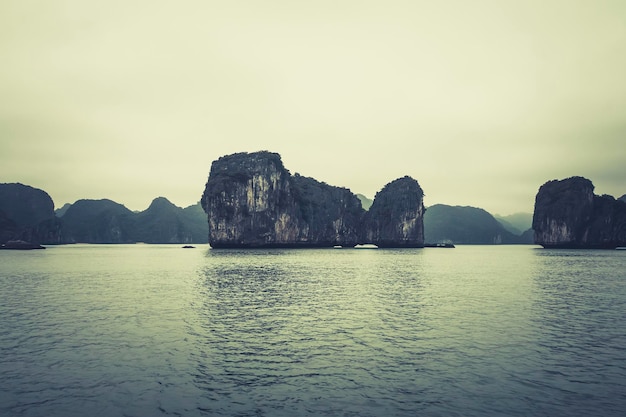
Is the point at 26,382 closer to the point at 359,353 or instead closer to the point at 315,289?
the point at 359,353

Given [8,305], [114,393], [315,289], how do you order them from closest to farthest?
[114,393] → [8,305] → [315,289]

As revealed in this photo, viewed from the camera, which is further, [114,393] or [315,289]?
[315,289]

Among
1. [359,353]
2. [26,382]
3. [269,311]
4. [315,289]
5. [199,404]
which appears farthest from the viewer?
[315,289]

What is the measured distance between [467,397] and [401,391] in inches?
107

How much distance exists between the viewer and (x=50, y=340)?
26.3 meters

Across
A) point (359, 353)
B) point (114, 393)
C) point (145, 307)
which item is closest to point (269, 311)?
point (145, 307)

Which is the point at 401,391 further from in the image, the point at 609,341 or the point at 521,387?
the point at 609,341

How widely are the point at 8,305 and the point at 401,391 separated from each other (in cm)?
4249

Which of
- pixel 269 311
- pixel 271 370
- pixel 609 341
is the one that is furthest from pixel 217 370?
pixel 609 341

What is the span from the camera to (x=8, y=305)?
1613 inches

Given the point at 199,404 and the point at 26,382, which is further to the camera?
the point at 26,382

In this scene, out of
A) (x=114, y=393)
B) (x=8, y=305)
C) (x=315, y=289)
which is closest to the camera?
(x=114, y=393)

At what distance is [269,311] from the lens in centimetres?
3788

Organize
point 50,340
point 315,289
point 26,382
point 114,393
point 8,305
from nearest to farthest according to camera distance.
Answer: point 114,393
point 26,382
point 50,340
point 8,305
point 315,289
